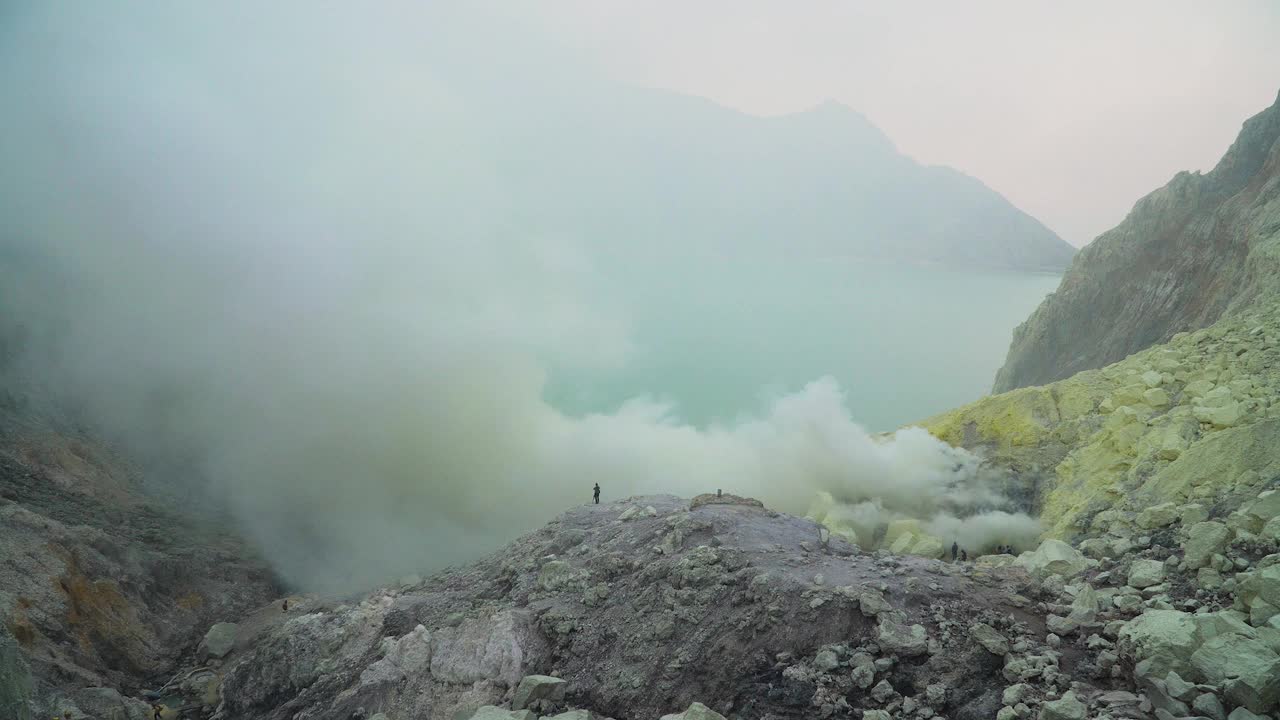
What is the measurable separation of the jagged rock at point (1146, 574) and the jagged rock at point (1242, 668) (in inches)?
126

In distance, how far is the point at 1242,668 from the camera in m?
8.52

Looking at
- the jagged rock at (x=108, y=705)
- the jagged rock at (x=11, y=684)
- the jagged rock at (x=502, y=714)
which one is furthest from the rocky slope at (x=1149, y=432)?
the jagged rock at (x=108, y=705)

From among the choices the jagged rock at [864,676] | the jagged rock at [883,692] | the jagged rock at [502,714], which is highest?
the jagged rock at [864,676]

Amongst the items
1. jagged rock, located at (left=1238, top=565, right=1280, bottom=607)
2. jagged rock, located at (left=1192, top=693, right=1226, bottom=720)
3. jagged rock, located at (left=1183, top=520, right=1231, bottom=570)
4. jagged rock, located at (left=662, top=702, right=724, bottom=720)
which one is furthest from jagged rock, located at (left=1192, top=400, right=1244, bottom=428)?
jagged rock, located at (left=662, top=702, right=724, bottom=720)

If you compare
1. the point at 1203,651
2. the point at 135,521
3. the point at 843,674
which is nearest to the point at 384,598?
the point at 843,674

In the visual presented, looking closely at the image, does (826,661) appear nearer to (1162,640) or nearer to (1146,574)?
(1162,640)

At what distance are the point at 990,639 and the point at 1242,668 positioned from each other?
3.70 m

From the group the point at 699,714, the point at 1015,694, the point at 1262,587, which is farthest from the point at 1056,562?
the point at 699,714

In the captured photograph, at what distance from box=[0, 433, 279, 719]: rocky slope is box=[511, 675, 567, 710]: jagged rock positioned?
15.4m

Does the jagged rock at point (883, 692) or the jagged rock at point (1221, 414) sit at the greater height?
the jagged rock at point (1221, 414)

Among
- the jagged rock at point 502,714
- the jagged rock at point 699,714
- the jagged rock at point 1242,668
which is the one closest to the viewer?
the jagged rock at point 1242,668

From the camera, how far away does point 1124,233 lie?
109 feet

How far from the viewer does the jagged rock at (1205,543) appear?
465 inches

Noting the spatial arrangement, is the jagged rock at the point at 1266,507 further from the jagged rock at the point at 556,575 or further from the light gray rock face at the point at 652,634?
the jagged rock at the point at 556,575
